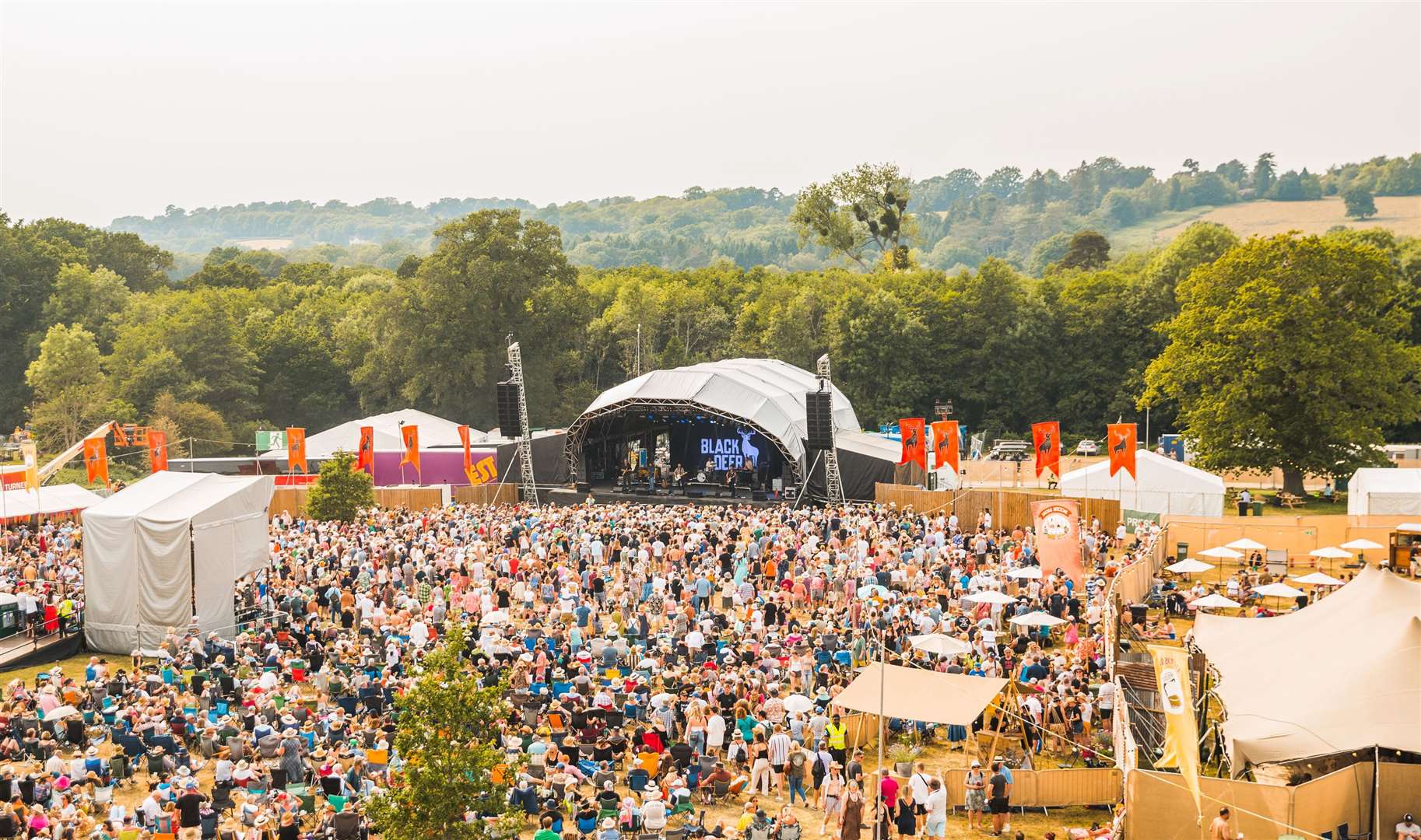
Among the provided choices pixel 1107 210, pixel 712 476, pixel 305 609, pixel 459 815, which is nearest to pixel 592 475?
pixel 712 476

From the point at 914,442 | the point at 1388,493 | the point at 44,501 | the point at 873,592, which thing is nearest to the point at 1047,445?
the point at 914,442

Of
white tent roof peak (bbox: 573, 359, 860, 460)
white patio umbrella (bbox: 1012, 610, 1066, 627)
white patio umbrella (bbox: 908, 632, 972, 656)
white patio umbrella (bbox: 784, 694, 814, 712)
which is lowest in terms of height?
white patio umbrella (bbox: 784, 694, 814, 712)

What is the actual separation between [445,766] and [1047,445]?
23365mm

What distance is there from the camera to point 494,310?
173 ft

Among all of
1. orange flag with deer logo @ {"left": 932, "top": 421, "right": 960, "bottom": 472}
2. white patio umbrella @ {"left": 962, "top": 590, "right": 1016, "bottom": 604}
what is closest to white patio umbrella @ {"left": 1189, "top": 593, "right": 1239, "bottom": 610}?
white patio umbrella @ {"left": 962, "top": 590, "right": 1016, "bottom": 604}

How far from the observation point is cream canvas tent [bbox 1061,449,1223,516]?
2988 cm

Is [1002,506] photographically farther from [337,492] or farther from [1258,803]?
[1258,803]

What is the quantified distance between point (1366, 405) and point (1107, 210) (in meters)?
146

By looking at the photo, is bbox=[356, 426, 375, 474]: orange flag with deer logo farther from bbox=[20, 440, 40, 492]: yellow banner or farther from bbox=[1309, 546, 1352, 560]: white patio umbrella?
bbox=[1309, 546, 1352, 560]: white patio umbrella

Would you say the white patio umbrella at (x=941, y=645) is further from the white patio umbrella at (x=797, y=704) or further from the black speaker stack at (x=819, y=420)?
the black speaker stack at (x=819, y=420)

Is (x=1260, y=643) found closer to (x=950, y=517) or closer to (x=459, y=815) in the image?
(x=459, y=815)

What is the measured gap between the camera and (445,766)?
952cm

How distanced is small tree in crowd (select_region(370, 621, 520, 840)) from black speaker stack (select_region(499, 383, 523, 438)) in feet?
85.1

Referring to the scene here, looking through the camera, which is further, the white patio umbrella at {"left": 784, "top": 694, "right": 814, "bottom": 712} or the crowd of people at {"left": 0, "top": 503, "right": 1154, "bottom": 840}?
the white patio umbrella at {"left": 784, "top": 694, "right": 814, "bottom": 712}
